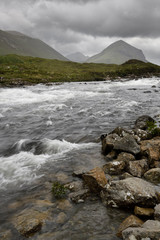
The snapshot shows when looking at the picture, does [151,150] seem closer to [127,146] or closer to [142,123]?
[127,146]

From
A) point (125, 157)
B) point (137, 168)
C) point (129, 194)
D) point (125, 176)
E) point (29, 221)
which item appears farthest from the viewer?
point (125, 157)

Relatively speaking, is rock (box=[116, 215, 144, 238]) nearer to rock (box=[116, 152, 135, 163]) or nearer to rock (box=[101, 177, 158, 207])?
rock (box=[101, 177, 158, 207])

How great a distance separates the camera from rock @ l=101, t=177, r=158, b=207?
6.07 meters

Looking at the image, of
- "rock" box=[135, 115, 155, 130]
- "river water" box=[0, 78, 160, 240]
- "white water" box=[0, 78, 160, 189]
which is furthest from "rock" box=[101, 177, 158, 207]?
"rock" box=[135, 115, 155, 130]

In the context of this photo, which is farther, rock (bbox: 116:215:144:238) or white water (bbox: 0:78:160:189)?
white water (bbox: 0:78:160:189)

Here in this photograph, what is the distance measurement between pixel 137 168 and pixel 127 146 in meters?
1.85

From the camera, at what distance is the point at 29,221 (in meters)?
5.77

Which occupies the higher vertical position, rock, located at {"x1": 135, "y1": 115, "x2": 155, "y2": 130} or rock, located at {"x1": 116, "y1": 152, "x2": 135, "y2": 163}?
rock, located at {"x1": 135, "y1": 115, "x2": 155, "y2": 130}

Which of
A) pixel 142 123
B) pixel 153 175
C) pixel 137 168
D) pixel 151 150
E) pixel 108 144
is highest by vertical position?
pixel 142 123

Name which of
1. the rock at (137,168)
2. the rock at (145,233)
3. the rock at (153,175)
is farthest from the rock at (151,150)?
the rock at (145,233)

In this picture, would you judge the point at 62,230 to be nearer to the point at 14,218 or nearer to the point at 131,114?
the point at 14,218

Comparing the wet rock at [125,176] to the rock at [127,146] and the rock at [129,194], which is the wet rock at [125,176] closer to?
the rock at [129,194]

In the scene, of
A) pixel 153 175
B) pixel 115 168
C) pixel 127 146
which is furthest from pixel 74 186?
pixel 127 146

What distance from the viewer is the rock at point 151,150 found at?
9.55 meters
